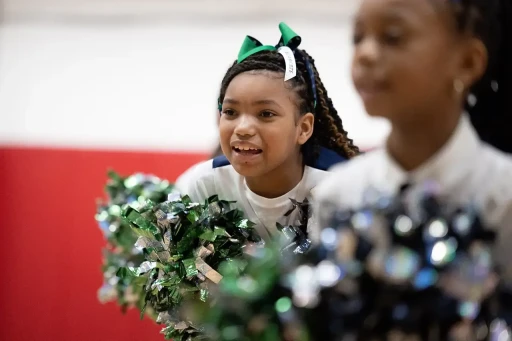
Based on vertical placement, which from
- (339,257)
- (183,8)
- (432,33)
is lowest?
(339,257)

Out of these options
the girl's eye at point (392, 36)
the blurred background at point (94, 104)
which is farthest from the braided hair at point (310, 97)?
the blurred background at point (94, 104)

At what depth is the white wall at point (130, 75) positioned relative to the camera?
2525mm

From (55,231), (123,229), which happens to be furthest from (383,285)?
(55,231)

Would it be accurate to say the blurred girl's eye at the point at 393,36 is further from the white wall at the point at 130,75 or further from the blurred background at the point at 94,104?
the white wall at the point at 130,75

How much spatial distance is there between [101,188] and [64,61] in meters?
0.65

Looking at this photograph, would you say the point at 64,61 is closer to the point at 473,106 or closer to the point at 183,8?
the point at 183,8

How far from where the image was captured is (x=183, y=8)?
2.72 meters

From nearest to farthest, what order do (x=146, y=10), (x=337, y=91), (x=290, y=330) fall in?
(x=290, y=330) → (x=337, y=91) → (x=146, y=10)

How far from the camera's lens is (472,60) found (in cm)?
69

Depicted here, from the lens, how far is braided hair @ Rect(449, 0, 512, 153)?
68 centimetres

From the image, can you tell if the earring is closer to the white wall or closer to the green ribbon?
the green ribbon

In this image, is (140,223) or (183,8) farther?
(183,8)

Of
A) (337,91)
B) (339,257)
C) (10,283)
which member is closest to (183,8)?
(337,91)

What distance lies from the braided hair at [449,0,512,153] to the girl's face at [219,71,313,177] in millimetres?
383
